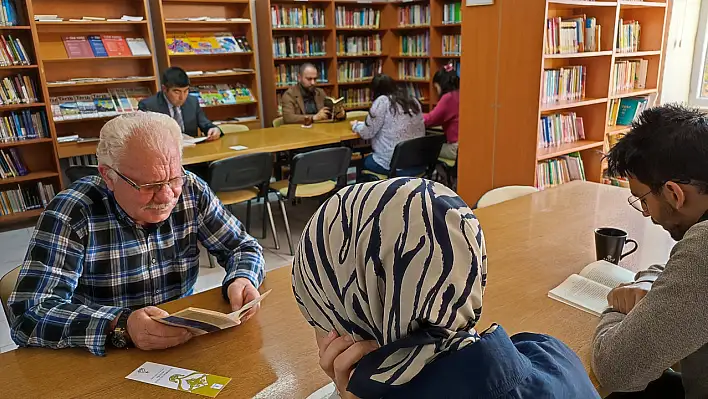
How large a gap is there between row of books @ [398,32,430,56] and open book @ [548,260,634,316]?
527 cm

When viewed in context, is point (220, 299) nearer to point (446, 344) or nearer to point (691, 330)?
point (446, 344)

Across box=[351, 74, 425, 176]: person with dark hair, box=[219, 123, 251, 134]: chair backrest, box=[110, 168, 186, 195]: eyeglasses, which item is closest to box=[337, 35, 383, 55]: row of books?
box=[219, 123, 251, 134]: chair backrest

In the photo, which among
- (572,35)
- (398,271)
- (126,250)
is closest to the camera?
(398,271)

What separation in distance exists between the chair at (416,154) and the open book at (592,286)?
8.83 feet

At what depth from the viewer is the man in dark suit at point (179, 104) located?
4312 mm

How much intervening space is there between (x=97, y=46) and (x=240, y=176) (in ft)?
8.27

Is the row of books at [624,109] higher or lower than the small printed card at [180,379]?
higher

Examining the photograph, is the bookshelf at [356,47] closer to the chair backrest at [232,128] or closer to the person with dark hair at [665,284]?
the chair backrest at [232,128]

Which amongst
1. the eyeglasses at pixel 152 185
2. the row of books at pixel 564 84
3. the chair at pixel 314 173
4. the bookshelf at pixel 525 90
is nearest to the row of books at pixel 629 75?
the bookshelf at pixel 525 90

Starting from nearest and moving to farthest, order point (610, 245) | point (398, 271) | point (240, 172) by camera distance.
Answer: point (398, 271), point (610, 245), point (240, 172)

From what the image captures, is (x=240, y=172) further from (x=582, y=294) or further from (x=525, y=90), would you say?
(x=582, y=294)

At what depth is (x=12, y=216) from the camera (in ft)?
15.5

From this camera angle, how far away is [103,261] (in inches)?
58.3

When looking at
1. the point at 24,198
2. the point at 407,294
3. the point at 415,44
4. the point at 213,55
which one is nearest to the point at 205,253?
the point at 24,198
